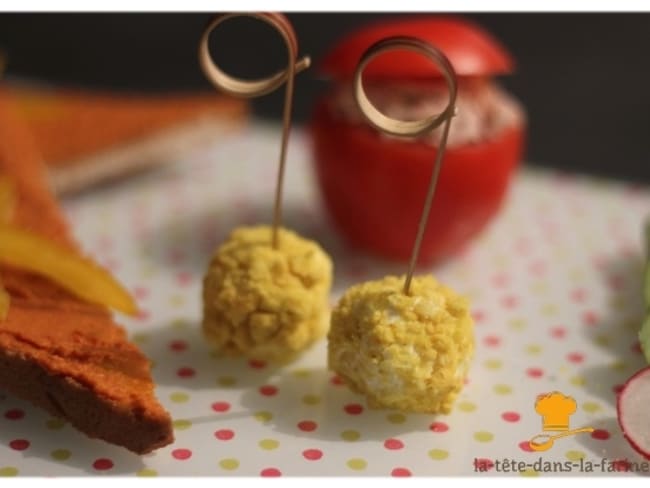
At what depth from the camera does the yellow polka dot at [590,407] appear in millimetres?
1075

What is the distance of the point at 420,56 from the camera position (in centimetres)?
131

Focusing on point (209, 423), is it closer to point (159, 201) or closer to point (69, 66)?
point (159, 201)

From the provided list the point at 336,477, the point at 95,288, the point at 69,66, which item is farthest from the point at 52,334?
the point at 69,66

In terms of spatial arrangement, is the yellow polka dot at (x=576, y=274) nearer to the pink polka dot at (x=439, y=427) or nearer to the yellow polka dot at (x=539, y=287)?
the yellow polka dot at (x=539, y=287)

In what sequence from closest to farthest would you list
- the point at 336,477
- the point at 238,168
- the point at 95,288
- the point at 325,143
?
the point at 336,477, the point at 95,288, the point at 325,143, the point at 238,168

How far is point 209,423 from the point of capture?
1.05 metres

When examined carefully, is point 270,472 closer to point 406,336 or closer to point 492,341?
point 406,336

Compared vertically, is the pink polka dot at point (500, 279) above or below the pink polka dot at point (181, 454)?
above

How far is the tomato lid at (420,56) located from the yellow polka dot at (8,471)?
657 millimetres

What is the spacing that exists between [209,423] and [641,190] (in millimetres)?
1035

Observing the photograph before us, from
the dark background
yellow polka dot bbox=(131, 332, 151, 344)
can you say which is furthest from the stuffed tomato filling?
the dark background

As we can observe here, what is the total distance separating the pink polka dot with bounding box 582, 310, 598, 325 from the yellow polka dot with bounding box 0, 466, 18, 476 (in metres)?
0.74

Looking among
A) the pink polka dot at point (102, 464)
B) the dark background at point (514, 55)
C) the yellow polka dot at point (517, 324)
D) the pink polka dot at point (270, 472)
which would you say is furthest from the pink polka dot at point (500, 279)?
the dark background at point (514, 55)

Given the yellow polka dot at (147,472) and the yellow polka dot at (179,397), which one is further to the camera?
the yellow polka dot at (179,397)
